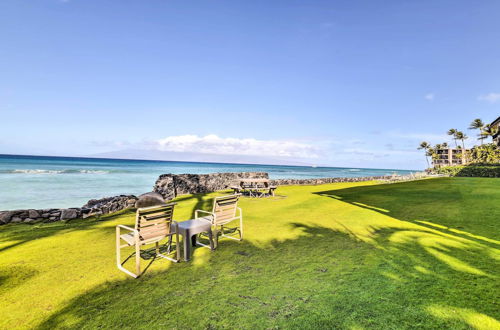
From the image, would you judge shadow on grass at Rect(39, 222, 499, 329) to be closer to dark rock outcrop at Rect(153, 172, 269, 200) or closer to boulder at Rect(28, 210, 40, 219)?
boulder at Rect(28, 210, 40, 219)

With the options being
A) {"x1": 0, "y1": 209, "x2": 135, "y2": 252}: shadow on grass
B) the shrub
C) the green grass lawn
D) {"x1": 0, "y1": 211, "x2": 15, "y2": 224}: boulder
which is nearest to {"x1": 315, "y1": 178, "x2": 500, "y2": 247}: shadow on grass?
the green grass lawn

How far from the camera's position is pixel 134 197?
1173 centimetres

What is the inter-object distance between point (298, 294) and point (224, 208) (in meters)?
2.67

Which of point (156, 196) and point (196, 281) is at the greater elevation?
point (156, 196)

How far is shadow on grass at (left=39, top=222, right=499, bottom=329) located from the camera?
272 centimetres

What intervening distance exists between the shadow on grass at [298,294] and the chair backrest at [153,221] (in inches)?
26.5

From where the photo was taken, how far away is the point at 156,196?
6.70 meters

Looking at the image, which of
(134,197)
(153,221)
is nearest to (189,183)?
(134,197)

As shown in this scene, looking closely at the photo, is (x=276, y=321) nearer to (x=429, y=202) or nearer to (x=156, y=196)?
(x=156, y=196)

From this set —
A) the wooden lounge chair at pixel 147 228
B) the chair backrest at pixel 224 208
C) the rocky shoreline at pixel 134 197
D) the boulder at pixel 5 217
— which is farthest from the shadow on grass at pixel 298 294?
the boulder at pixel 5 217

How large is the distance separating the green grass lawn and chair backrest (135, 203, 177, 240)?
25.9 inches

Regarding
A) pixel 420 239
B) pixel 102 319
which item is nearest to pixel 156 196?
pixel 102 319

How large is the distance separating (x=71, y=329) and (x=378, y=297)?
3701 mm

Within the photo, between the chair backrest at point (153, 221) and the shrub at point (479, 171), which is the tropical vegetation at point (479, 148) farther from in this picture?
the chair backrest at point (153, 221)
